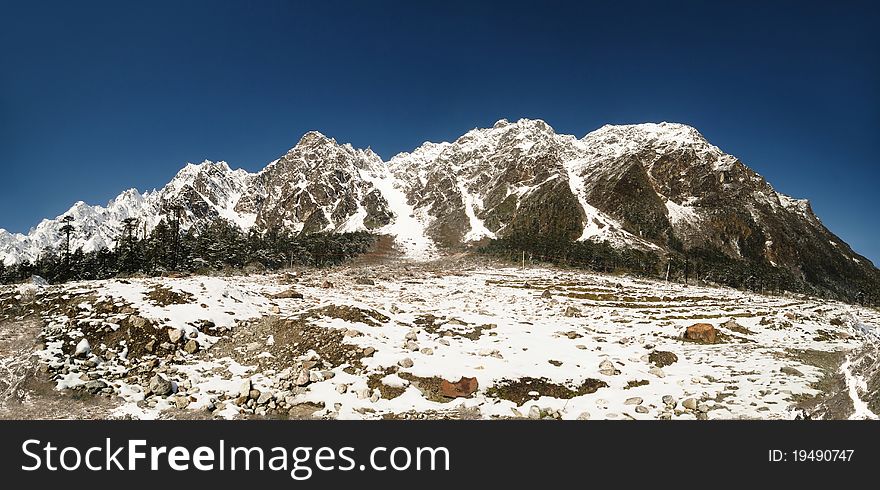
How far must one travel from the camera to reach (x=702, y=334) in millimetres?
26500

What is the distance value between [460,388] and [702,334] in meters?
19.3

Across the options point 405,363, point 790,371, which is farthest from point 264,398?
point 790,371

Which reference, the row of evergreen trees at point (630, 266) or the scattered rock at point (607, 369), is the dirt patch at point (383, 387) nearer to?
the scattered rock at point (607, 369)

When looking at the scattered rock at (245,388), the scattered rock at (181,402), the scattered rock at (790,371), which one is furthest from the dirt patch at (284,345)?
the scattered rock at (790,371)

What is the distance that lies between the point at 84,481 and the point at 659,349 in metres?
25.3

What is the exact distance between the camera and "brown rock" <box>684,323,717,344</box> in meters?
26.1

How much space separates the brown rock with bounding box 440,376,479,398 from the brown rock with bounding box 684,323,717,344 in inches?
709

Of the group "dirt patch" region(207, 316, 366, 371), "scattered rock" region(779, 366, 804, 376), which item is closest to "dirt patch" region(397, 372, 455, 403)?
"dirt patch" region(207, 316, 366, 371)

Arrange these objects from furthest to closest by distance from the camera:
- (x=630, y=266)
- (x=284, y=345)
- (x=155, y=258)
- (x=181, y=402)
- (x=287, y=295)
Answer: (x=630, y=266) < (x=155, y=258) < (x=287, y=295) < (x=284, y=345) < (x=181, y=402)

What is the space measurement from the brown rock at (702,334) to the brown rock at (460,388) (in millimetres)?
18019

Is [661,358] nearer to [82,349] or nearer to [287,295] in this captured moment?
[287,295]

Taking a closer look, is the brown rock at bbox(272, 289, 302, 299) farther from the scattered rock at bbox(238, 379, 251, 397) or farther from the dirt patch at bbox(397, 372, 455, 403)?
the dirt patch at bbox(397, 372, 455, 403)

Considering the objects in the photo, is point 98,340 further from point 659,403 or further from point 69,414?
point 659,403

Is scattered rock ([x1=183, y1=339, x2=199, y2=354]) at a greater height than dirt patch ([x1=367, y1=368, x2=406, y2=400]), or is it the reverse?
scattered rock ([x1=183, y1=339, x2=199, y2=354])
